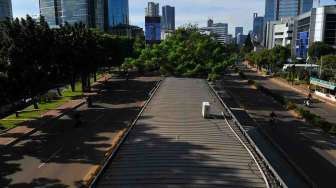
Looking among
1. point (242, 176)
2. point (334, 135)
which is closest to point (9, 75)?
point (242, 176)

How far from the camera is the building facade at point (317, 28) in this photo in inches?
4889

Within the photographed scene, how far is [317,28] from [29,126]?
11300 cm

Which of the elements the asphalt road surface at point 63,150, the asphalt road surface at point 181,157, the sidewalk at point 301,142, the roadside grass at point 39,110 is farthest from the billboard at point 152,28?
the asphalt road surface at point 181,157

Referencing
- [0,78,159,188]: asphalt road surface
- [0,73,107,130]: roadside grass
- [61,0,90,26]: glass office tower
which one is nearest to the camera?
[0,78,159,188]: asphalt road surface

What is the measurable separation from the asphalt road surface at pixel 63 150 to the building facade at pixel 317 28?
95.0 m

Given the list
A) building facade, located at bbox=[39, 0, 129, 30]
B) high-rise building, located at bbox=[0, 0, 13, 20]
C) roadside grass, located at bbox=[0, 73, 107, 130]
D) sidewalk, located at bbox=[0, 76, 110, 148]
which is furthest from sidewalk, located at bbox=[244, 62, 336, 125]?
high-rise building, located at bbox=[0, 0, 13, 20]

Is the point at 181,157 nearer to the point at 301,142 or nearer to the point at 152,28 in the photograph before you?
the point at 301,142

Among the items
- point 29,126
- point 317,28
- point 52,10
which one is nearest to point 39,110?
point 29,126

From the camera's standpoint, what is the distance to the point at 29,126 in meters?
39.1

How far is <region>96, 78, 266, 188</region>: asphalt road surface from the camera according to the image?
46.7 ft

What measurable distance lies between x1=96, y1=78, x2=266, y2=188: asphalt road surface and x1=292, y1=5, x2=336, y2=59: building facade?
112120 mm

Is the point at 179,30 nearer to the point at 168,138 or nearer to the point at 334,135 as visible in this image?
the point at 334,135

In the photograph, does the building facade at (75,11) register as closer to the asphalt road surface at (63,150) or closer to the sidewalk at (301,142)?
the asphalt road surface at (63,150)

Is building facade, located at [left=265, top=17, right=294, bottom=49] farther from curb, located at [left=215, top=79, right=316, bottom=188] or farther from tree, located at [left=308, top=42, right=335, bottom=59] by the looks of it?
curb, located at [left=215, top=79, right=316, bottom=188]
